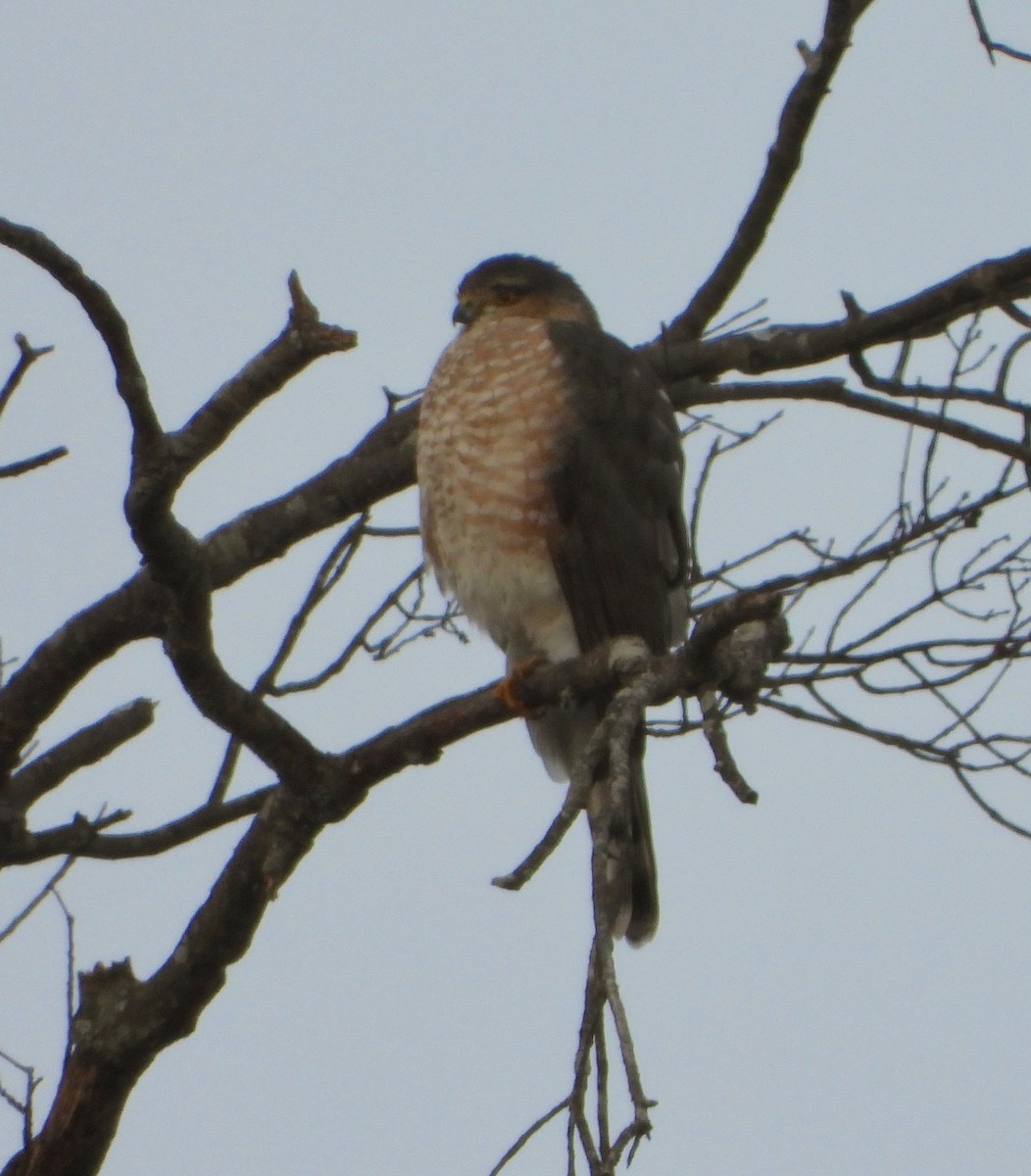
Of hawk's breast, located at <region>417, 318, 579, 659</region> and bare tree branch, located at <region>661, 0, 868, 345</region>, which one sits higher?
bare tree branch, located at <region>661, 0, 868, 345</region>

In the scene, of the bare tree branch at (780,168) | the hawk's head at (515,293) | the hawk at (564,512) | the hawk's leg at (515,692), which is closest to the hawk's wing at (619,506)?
the hawk at (564,512)

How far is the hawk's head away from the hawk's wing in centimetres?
74

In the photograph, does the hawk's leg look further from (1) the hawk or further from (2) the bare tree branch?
(2) the bare tree branch

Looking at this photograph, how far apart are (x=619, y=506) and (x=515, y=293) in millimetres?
1208

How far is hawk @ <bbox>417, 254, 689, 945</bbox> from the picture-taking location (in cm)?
416

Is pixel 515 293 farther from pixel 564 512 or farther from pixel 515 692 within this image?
pixel 515 692

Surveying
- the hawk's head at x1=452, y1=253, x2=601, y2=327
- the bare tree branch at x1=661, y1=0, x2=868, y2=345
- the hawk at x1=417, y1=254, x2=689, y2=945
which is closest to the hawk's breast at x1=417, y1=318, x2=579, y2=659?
the hawk at x1=417, y1=254, x2=689, y2=945

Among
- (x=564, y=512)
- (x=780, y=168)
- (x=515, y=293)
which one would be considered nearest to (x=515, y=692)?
(x=564, y=512)

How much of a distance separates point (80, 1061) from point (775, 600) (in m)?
1.65

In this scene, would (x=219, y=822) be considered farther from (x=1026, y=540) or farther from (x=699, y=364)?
(x=1026, y=540)

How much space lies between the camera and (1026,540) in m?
4.33

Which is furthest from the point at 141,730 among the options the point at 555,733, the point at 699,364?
the point at 699,364

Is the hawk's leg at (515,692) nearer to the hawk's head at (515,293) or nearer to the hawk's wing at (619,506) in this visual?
the hawk's wing at (619,506)

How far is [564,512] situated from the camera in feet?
13.6
